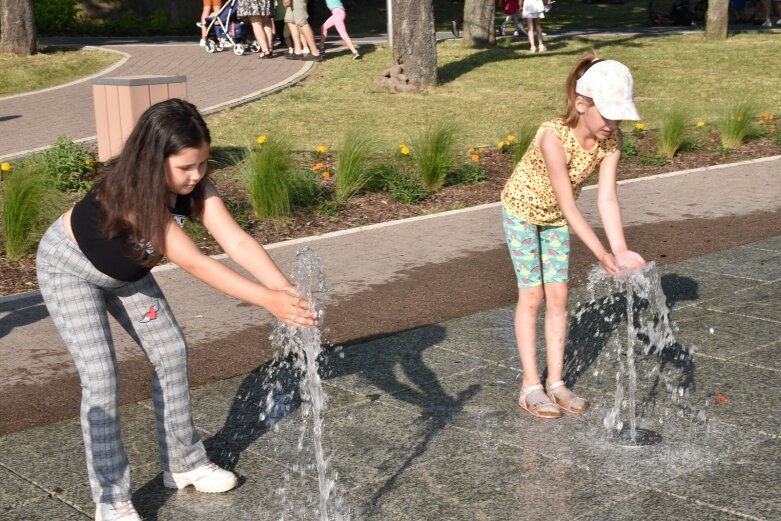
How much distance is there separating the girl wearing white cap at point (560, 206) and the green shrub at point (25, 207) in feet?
13.8

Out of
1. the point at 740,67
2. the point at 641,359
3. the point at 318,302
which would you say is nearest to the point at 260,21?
the point at 740,67

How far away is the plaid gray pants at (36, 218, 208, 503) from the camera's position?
13.2ft

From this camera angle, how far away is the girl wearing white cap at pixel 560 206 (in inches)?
186

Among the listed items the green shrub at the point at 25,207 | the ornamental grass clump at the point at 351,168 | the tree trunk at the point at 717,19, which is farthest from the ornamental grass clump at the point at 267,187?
the tree trunk at the point at 717,19

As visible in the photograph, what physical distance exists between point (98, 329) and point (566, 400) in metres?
2.22

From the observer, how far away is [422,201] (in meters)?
10.1

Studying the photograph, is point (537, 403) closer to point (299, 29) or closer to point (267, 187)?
point (267, 187)

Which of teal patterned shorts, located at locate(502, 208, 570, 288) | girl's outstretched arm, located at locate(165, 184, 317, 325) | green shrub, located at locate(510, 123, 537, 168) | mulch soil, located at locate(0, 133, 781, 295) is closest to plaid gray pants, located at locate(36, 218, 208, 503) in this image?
girl's outstretched arm, located at locate(165, 184, 317, 325)

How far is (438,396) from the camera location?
542cm

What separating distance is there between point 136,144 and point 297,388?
212 centimetres

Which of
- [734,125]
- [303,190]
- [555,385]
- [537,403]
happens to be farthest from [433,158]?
[537,403]

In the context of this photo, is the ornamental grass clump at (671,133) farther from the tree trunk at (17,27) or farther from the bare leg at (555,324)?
the tree trunk at (17,27)

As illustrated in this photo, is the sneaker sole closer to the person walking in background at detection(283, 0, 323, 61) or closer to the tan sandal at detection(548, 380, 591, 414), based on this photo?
the tan sandal at detection(548, 380, 591, 414)

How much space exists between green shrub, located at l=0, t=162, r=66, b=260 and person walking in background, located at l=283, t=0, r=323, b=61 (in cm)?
1072
